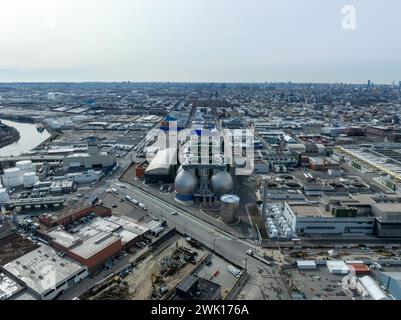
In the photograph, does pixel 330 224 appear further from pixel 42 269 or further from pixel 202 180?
pixel 42 269

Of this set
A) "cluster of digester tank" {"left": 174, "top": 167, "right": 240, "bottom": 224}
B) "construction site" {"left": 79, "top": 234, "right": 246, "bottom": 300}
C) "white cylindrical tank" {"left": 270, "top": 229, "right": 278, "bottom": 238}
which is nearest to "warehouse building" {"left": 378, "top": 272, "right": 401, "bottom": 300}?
"white cylindrical tank" {"left": 270, "top": 229, "right": 278, "bottom": 238}

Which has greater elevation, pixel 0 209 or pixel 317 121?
pixel 317 121

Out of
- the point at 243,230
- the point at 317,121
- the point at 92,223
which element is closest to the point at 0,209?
the point at 92,223

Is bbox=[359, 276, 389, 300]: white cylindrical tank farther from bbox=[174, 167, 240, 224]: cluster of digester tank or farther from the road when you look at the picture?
bbox=[174, 167, 240, 224]: cluster of digester tank
